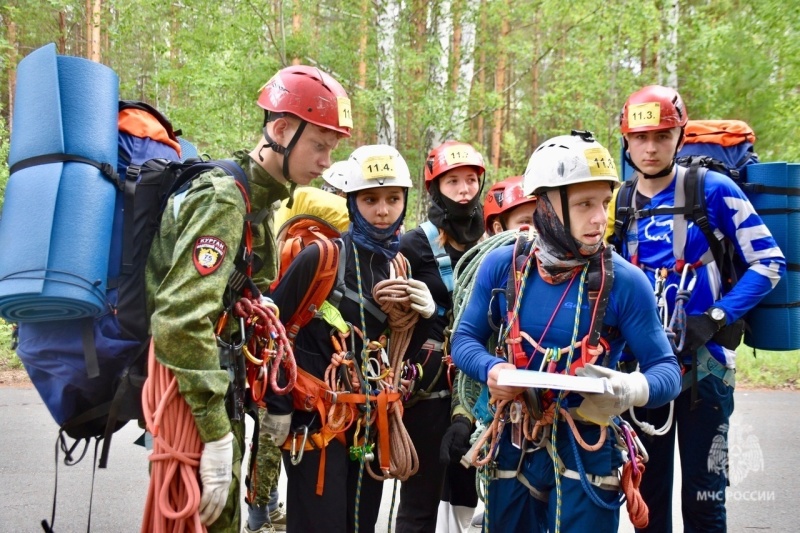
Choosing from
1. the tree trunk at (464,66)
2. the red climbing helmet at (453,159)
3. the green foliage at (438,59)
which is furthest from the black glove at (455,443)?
the tree trunk at (464,66)

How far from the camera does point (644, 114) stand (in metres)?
4.05

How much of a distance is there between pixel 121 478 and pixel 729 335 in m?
4.79

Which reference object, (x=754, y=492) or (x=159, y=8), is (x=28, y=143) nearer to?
(x=754, y=492)

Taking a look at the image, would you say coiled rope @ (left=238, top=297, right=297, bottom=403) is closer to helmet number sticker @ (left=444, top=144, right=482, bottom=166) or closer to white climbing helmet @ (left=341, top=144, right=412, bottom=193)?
white climbing helmet @ (left=341, top=144, right=412, bottom=193)

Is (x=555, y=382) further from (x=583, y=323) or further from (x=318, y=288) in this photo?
(x=318, y=288)

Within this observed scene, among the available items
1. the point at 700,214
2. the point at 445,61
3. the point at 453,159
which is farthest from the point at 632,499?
the point at 445,61

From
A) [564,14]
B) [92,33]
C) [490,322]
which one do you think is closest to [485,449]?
[490,322]

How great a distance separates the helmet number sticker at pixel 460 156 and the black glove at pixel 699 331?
165cm

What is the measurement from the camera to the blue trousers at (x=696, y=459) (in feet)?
12.5

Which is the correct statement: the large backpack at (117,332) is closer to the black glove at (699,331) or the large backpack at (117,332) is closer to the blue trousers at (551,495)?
the blue trousers at (551,495)

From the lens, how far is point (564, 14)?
550 inches

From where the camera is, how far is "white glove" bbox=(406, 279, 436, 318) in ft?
12.0

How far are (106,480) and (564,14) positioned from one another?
39.3 ft

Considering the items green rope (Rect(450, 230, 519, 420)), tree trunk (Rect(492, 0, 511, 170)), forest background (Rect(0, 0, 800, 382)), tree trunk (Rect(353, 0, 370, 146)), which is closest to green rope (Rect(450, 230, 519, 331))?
green rope (Rect(450, 230, 519, 420))
